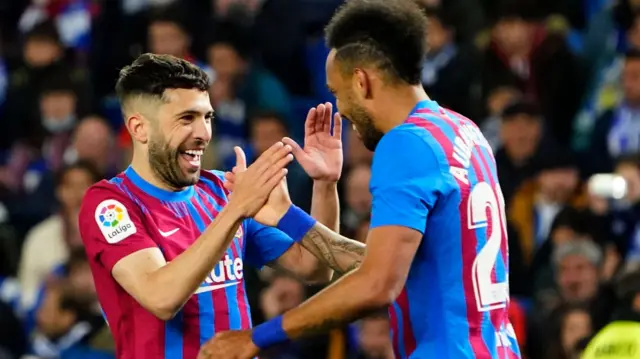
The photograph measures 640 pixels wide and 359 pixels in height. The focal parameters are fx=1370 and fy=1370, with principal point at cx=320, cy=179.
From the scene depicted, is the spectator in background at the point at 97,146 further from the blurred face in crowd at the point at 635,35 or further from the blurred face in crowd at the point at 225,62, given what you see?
the blurred face in crowd at the point at 635,35

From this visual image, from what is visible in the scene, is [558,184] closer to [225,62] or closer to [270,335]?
[225,62]

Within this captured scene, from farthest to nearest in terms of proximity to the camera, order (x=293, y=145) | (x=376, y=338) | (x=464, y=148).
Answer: (x=376, y=338) < (x=293, y=145) < (x=464, y=148)

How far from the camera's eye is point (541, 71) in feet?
36.1

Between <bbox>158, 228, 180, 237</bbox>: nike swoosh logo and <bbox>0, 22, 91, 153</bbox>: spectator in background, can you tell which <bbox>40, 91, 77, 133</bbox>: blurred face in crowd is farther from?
<bbox>158, 228, 180, 237</bbox>: nike swoosh logo

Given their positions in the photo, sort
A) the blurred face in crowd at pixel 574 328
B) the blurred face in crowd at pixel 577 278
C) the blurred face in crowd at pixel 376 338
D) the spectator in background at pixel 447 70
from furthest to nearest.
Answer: the spectator in background at pixel 447 70, the blurred face in crowd at pixel 577 278, the blurred face in crowd at pixel 376 338, the blurred face in crowd at pixel 574 328

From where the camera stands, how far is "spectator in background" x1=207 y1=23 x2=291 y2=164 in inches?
447

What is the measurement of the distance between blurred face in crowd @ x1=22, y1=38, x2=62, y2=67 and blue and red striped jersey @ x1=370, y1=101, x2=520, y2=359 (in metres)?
7.81

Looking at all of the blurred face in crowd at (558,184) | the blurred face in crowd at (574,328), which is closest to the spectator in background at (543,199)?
the blurred face in crowd at (558,184)

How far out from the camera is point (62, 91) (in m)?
11.6

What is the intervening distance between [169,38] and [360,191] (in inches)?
106

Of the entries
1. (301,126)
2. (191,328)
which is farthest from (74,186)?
(191,328)

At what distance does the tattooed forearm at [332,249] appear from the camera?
5.40 m

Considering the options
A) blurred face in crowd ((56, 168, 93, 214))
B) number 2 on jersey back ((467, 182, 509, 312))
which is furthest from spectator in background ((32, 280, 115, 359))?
number 2 on jersey back ((467, 182, 509, 312))

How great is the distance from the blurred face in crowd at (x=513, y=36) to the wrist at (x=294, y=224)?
19.7 feet
